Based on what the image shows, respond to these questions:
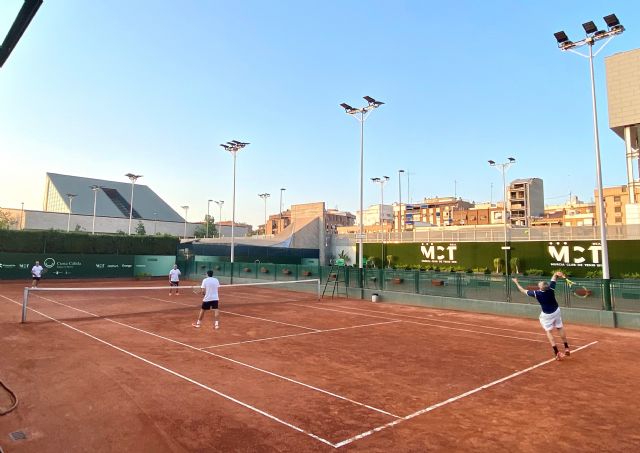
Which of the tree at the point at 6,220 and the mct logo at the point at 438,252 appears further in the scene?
the tree at the point at 6,220

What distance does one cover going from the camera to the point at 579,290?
18.0 m

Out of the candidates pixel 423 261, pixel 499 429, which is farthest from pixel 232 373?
pixel 423 261

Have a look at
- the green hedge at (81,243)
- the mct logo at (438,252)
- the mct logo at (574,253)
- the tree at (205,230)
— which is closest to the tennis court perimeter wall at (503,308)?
the mct logo at (574,253)

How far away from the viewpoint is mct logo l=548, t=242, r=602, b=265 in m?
36.6

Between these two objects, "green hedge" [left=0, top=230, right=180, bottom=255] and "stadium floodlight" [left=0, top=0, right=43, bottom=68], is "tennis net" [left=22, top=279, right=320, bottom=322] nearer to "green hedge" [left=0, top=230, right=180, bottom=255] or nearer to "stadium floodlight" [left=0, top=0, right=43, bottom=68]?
"stadium floodlight" [left=0, top=0, right=43, bottom=68]

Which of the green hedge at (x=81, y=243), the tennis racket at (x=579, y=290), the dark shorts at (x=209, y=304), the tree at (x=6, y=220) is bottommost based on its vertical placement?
the dark shorts at (x=209, y=304)

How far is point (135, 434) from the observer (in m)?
5.82

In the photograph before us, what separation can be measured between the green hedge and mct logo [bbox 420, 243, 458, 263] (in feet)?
101

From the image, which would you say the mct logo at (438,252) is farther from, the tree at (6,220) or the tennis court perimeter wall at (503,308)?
the tree at (6,220)

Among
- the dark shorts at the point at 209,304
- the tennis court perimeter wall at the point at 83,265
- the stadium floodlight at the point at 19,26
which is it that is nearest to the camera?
the stadium floodlight at the point at 19,26

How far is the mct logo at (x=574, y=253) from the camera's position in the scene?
36.6 m

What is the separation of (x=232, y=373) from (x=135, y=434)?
329cm

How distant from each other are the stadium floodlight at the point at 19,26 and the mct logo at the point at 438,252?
4713 centimetres

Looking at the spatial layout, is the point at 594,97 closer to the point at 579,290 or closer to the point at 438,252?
the point at 579,290
